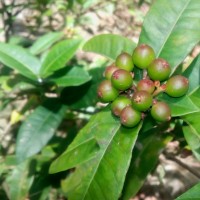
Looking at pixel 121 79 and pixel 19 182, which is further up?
pixel 121 79

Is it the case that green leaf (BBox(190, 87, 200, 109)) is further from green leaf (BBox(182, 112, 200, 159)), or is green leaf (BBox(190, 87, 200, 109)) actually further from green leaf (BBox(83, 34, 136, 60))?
green leaf (BBox(83, 34, 136, 60))

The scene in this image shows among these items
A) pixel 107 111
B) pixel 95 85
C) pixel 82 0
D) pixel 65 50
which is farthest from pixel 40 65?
pixel 82 0

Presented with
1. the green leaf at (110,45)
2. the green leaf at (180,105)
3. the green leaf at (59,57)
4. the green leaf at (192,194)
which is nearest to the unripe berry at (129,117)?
the green leaf at (180,105)

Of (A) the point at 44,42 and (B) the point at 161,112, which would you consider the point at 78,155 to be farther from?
(A) the point at 44,42

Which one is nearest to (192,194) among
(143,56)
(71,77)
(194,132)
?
(194,132)

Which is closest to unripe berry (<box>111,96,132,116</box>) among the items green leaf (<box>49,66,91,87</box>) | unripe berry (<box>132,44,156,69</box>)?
unripe berry (<box>132,44,156,69</box>)

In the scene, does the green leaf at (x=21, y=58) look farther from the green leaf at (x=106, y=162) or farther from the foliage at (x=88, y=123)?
the green leaf at (x=106, y=162)
